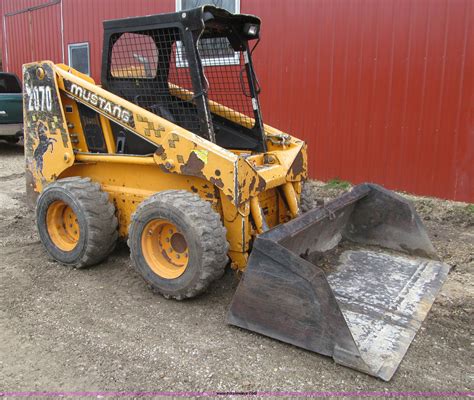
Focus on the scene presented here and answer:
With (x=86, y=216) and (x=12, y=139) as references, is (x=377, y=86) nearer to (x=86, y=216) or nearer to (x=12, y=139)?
(x=86, y=216)

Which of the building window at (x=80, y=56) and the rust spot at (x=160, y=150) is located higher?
the building window at (x=80, y=56)

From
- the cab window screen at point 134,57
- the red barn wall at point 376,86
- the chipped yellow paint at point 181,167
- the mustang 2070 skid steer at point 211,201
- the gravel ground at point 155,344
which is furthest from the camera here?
the red barn wall at point 376,86

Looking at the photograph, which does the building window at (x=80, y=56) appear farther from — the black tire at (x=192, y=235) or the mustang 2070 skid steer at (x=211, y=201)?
the black tire at (x=192, y=235)

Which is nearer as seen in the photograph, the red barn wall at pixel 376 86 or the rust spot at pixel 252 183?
the rust spot at pixel 252 183

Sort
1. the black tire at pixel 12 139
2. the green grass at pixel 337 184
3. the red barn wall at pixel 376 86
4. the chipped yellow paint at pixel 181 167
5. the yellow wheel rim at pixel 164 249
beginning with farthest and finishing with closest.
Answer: the black tire at pixel 12 139, the green grass at pixel 337 184, the red barn wall at pixel 376 86, the yellow wheel rim at pixel 164 249, the chipped yellow paint at pixel 181 167

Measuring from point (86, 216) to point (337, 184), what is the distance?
15.4 feet

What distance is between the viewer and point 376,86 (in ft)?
24.1

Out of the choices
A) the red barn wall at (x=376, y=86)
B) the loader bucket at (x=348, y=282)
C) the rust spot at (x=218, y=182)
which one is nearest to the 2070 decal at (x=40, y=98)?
the rust spot at (x=218, y=182)

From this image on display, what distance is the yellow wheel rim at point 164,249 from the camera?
391cm

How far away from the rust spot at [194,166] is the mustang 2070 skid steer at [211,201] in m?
0.01

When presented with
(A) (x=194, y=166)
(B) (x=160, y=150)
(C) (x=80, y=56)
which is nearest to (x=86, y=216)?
(B) (x=160, y=150)

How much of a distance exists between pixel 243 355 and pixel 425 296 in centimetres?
163

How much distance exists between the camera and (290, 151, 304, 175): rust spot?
445 cm

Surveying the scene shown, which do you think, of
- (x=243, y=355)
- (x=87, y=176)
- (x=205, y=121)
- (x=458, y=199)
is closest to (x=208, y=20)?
(x=205, y=121)
